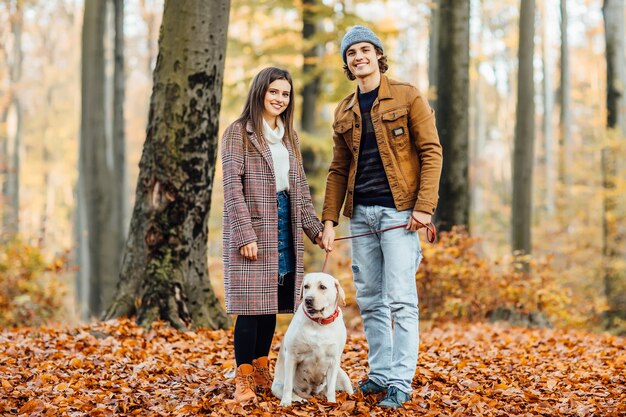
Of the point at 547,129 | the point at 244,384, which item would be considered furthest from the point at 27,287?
the point at 547,129

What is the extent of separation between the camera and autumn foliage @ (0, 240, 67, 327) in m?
11.1

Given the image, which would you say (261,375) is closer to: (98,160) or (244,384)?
(244,384)

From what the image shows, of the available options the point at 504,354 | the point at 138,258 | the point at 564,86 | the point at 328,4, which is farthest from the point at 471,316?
the point at 564,86

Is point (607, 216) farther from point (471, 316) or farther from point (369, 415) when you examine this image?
point (369, 415)

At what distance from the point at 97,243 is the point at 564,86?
15.7m

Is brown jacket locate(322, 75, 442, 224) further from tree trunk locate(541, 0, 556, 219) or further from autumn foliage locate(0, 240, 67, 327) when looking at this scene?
tree trunk locate(541, 0, 556, 219)

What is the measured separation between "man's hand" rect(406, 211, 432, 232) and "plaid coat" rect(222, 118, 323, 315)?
96cm

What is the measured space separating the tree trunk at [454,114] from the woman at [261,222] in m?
6.17

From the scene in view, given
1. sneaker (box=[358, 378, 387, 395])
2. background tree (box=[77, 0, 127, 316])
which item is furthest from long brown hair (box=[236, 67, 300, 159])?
background tree (box=[77, 0, 127, 316])

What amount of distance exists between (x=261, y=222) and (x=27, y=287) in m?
7.95

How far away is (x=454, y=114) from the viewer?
36.7 ft

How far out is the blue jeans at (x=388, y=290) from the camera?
16.4 feet

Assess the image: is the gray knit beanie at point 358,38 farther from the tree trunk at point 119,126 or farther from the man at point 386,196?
the tree trunk at point 119,126

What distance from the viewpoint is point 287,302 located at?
527cm
